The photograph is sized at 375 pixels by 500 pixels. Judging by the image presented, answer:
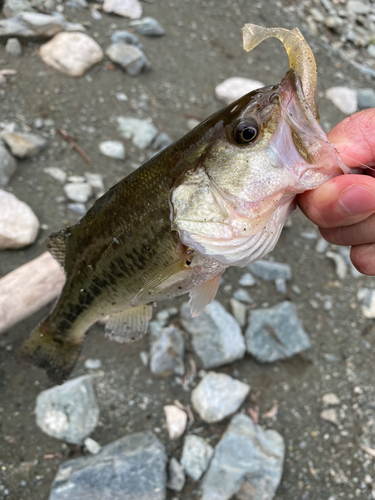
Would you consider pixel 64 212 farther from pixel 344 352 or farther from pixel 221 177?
pixel 344 352

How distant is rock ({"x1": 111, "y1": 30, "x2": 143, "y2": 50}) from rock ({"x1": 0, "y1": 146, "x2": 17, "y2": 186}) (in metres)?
3.35

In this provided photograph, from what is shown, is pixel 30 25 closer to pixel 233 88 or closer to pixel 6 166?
pixel 6 166

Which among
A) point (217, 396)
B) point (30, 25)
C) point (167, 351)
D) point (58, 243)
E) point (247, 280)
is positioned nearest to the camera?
point (58, 243)

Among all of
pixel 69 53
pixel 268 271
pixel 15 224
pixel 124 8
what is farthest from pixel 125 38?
pixel 268 271

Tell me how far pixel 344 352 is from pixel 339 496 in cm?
140

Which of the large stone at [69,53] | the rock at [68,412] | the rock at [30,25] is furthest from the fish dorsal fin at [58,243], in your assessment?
the rock at [30,25]

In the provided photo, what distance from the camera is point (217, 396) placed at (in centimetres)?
352

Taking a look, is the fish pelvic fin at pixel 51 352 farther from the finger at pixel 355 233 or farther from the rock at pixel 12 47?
the rock at pixel 12 47

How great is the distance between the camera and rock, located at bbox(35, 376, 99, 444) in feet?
10.4

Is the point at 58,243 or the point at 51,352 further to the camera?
the point at 51,352

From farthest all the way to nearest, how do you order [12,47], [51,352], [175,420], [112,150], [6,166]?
[12,47]
[112,150]
[6,166]
[175,420]
[51,352]

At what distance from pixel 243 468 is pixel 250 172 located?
257 cm

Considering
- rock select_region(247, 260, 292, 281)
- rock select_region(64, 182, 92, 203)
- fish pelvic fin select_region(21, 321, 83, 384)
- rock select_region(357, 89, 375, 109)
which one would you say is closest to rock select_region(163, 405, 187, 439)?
fish pelvic fin select_region(21, 321, 83, 384)

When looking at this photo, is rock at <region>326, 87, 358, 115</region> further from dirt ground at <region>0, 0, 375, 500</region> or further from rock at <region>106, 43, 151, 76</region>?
rock at <region>106, 43, 151, 76</region>
